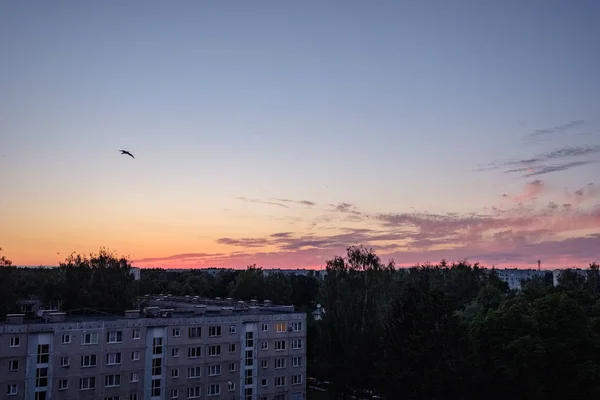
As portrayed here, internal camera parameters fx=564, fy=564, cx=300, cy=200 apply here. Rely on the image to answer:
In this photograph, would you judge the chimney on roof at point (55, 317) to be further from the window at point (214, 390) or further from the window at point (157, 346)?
the window at point (214, 390)

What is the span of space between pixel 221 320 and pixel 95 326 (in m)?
12.6

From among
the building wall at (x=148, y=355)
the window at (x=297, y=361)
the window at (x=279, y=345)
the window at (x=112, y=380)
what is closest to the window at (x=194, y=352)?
the building wall at (x=148, y=355)

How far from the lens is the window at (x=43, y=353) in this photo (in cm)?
4762

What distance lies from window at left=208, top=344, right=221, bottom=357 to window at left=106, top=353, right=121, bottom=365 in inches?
360

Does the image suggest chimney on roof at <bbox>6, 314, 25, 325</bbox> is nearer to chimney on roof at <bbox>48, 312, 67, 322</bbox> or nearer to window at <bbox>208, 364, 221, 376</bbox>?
chimney on roof at <bbox>48, 312, 67, 322</bbox>

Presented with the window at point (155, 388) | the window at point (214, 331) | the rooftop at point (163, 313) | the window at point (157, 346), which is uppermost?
the rooftop at point (163, 313)

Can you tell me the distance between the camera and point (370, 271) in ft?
234

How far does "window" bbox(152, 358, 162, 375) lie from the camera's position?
5353cm

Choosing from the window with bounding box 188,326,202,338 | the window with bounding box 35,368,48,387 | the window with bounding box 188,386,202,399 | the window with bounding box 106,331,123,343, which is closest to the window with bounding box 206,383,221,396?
the window with bounding box 188,386,202,399

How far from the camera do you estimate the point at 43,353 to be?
157 ft

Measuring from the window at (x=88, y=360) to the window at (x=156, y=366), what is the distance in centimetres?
567

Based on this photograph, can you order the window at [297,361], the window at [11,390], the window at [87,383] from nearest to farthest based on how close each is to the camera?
1. the window at [11,390]
2. the window at [87,383]
3. the window at [297,361]

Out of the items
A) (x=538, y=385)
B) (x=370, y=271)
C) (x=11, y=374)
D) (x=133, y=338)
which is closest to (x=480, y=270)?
(x=370, y=271)

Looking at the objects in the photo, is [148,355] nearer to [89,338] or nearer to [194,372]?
[194,372]
